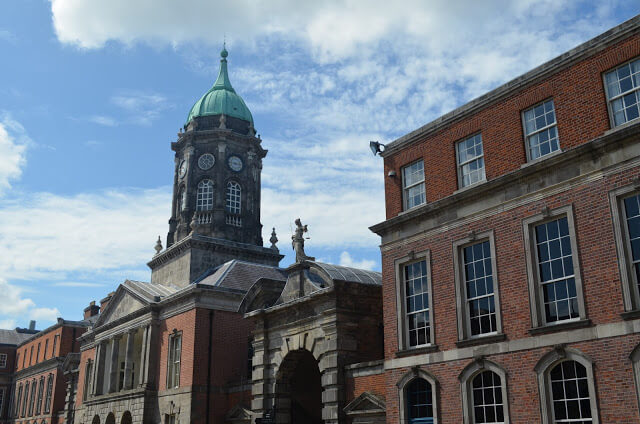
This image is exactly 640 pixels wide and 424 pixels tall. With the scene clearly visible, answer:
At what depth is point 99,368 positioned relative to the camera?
42.8 meters

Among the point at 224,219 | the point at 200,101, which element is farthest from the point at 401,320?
the point at 200,101

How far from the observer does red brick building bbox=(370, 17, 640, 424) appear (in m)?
14.8

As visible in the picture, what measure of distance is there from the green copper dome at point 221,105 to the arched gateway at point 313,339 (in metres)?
22.2

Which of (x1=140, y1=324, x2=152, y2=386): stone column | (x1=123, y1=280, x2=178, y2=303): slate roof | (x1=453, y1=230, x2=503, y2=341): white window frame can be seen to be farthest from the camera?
(x1=123, y1=280, x2=178, y2=303): slate roof

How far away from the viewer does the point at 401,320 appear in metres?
20.2

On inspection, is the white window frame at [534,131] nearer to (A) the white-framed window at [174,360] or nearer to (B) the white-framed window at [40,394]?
(A) the white-framed window at [174,360]

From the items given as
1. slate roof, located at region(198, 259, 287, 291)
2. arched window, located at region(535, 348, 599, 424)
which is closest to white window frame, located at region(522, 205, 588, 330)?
arched window, located at region(535, 348, 599, 424)

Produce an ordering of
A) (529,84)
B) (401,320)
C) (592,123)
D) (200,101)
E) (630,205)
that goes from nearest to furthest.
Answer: (630,205) → (592,123) → (529,84) → (401,320) → (200,101)

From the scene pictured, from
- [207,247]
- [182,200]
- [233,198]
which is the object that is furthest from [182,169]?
[207,247]

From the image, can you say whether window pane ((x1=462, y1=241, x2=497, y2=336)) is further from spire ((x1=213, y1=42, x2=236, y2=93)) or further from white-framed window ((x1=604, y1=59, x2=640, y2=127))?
spire ((x1=213, y1=42, x2=236, y2=93))

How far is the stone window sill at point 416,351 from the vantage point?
18797mm

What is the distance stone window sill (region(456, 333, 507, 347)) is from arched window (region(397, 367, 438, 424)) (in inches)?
56.7

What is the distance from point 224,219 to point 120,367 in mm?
11663

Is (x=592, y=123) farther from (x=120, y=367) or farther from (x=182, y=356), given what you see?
(x=120, y=367)
